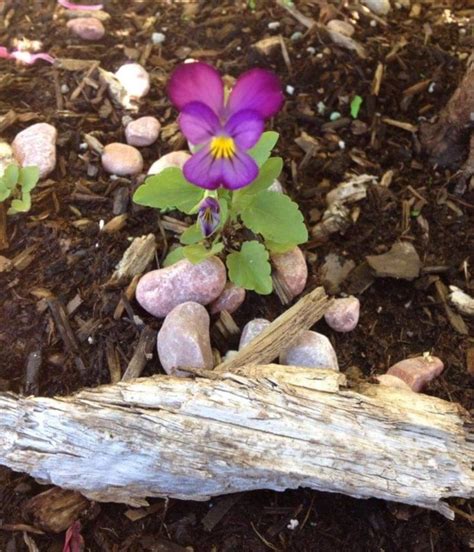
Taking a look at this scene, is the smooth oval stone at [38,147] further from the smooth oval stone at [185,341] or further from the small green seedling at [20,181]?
the smooth oval stone at [185,341]

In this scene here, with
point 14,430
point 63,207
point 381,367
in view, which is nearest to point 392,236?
point 381,367

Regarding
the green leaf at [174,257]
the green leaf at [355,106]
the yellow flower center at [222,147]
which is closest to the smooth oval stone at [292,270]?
the green leaf at [174,257]

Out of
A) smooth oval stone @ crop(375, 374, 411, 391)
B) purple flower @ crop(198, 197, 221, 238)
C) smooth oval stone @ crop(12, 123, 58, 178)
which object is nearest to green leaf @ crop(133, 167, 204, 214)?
purple flower @ crop(198, 197, 221, 238)

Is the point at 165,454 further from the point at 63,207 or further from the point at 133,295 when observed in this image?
the point at 63,207

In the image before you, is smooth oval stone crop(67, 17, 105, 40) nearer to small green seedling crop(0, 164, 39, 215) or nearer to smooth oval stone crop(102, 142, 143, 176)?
smooth oval stone crop(102, 142, 143, 176)

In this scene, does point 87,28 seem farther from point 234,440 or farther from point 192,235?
point 234,440

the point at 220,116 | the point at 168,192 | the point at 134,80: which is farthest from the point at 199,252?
the point at 134,80

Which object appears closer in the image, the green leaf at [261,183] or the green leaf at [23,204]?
the green leaf at [261,183]
